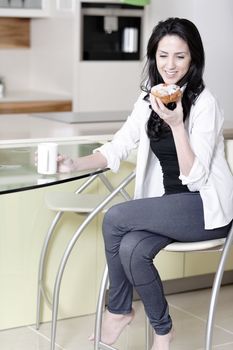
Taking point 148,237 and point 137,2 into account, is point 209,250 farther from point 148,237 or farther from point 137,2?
point 137,2

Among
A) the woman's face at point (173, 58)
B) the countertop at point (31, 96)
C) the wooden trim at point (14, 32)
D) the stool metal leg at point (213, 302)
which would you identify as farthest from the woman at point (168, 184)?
the wooden trim at point (14, 32)

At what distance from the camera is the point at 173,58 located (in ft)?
8.38

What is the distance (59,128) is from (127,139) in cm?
72

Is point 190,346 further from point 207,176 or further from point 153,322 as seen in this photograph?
point 207,176

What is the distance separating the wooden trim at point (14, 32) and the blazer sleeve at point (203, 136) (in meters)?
3.46

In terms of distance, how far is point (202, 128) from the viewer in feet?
8.18

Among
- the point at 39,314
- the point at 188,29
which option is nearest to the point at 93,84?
the point at 39,314

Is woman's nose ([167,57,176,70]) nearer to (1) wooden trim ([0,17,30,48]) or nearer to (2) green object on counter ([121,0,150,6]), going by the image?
(2) green object on counter ([121,0,150,6])

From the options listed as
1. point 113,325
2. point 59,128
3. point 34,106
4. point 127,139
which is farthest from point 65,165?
point 34,106

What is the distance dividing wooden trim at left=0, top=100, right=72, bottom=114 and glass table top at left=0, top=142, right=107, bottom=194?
2137 millimetres

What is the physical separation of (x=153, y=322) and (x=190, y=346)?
2.18 feet

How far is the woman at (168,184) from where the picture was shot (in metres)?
2.46

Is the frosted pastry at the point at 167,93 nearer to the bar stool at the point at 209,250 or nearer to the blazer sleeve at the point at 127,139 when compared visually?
the blazer sleeve at the point at 127,139

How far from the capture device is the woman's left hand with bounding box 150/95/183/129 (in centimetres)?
241
